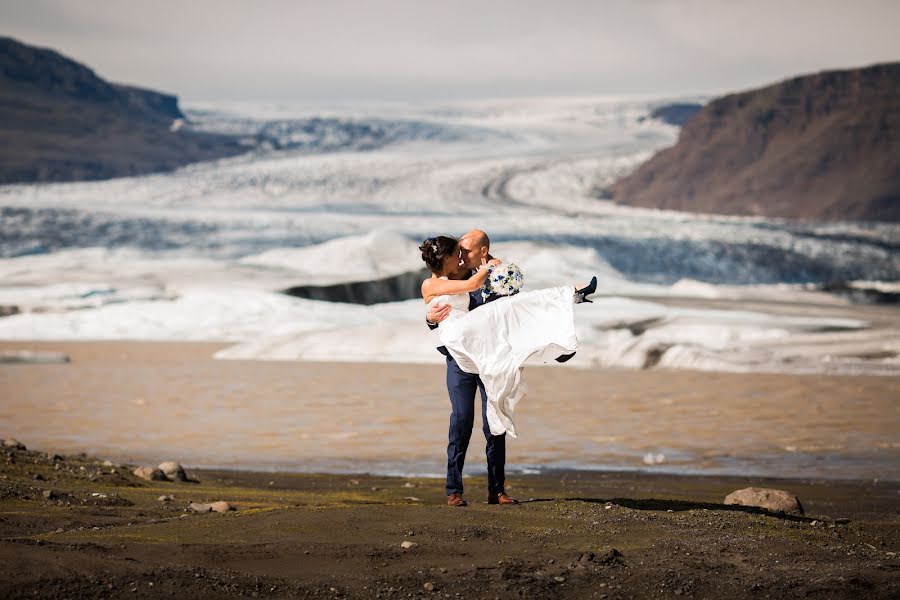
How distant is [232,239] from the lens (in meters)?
36.5

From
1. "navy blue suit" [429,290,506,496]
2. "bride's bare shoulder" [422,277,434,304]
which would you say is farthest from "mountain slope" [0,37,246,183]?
"navy blue suit" [429,290,506,496]

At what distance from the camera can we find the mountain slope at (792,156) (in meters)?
55.4

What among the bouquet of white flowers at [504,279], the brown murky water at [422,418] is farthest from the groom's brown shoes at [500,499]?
the brown murky water at [422,418]

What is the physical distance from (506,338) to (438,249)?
51 cm

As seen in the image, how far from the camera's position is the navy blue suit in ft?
18.6

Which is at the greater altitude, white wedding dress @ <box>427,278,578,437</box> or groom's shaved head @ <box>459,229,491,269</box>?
groom's shaved head @ <box>459,229,491,269</box>

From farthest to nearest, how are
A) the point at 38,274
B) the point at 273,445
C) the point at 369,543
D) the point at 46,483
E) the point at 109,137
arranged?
the point at 109,137 → the point at 38,274 → the point at 273,445 → the point at 46,483 → the point at 369,543

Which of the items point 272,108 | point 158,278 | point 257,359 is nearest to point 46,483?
point 257,359

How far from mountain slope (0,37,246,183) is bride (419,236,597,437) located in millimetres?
60533

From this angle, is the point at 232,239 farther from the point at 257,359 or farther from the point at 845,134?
the point at 845,134

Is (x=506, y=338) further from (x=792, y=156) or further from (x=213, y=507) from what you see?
(x=792, y=156)

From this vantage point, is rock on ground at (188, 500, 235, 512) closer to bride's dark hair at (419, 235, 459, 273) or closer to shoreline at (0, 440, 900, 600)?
shoreline at (0, 440, 900, 600)

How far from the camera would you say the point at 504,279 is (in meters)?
5.66

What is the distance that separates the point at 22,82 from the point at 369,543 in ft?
245
